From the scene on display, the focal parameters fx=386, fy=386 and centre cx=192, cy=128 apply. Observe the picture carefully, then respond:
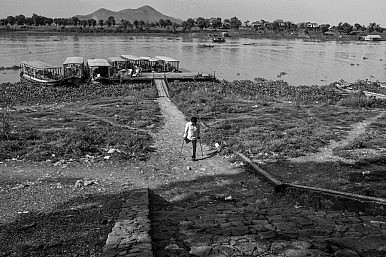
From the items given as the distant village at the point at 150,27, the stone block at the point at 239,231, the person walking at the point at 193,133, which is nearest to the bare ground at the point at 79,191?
the person walking at the point at 193,133

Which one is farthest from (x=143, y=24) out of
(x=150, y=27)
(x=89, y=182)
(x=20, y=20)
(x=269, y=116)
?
(x=89, y=182)

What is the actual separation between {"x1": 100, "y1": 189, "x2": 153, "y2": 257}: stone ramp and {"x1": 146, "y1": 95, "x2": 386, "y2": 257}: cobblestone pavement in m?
0.23

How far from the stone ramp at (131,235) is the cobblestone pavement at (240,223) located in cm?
23

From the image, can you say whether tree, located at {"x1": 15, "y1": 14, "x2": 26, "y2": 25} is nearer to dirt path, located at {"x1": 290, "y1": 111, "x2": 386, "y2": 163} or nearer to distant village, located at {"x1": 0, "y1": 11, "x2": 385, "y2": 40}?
distant village, located at {"x1": 0, "y1": 11, "x2": 385, "y2": 40}

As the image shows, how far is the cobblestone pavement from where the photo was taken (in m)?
6.64

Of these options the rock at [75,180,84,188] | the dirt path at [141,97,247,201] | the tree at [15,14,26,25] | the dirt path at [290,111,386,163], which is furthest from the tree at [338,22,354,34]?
the rock at [75,180,84,188]

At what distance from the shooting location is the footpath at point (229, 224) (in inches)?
261

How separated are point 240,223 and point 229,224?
0.78ft

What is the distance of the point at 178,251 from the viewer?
21.9 feet

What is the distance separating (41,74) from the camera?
3653 centimetres

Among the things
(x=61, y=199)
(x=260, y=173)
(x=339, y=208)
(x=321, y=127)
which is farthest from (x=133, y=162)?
(x=321, y=127)

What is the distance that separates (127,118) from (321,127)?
10.2 m

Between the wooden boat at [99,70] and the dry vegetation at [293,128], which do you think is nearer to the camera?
the dry vegetation at [293,128]

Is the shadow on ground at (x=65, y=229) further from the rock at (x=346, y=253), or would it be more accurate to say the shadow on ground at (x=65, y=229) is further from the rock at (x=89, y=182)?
the rock at (x=346, y=253)
